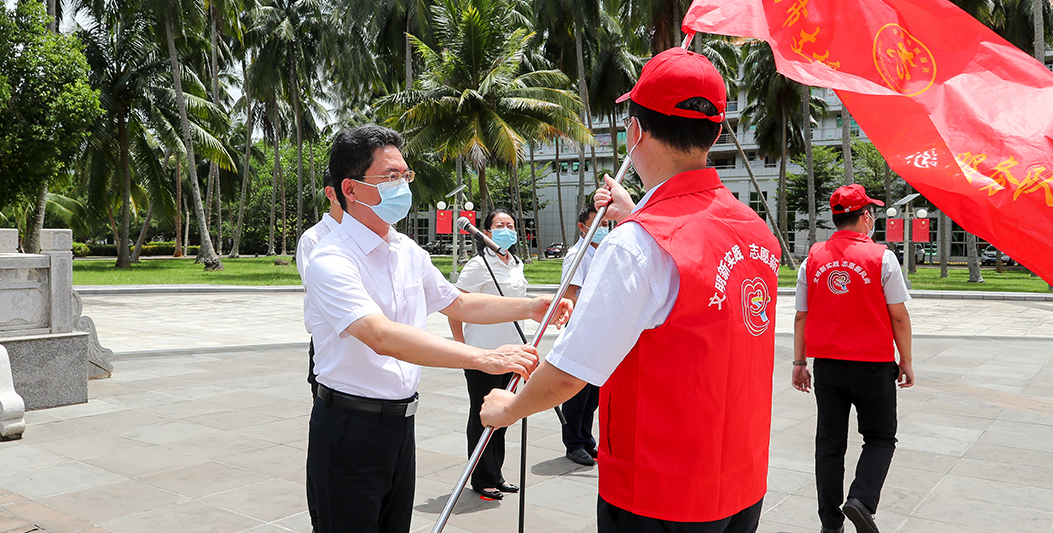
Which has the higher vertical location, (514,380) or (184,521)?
(514,380)

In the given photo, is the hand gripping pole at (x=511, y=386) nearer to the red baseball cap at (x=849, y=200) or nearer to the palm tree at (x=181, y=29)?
the red baseball cap at (x=849, y=200)

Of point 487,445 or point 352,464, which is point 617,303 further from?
point 487,445

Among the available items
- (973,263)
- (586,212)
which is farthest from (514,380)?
(973,263)

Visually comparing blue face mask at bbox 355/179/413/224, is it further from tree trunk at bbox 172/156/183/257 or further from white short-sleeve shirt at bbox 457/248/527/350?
tree trunk at bbox 172/156/183/257

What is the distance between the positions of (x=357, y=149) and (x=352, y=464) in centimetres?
111

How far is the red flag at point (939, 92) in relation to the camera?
215cm

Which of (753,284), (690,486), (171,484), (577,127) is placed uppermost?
(577,127)

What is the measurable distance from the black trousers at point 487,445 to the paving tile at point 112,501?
178 cm

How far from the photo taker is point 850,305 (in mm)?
3945

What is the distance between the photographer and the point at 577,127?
81.3 ft

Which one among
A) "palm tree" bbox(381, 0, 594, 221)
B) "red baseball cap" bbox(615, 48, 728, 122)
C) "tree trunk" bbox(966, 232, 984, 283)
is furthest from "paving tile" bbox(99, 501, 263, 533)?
"tree trunk" bbox(966, 232, 984, 283)

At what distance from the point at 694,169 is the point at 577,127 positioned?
2332cm

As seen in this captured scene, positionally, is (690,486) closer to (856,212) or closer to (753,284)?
(753,284)

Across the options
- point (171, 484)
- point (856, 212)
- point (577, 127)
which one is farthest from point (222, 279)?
point (856, 212)
